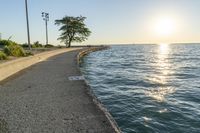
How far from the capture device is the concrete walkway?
22.5 feet

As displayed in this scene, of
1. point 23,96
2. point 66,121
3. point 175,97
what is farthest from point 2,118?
point 175,97

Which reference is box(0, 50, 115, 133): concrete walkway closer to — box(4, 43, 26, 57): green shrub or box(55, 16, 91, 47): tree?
box(4, 43, 26, 57): green shrub

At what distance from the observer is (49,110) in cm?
848

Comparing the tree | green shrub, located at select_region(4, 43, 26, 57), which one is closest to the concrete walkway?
green shrub, located at select_region(4, 43, 26, 57)

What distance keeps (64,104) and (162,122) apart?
3370 mm

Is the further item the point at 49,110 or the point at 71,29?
the point at 71,29

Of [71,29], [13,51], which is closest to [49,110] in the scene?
[13,51]

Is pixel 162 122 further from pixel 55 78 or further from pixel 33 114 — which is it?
pixel 55 78

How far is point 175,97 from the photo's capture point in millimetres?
13148

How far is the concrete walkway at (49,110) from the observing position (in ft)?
22.5

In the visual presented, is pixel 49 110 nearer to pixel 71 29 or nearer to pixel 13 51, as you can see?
pixel 13 51

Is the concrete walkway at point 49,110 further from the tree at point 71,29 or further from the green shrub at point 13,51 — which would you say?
the tree at point 71,29

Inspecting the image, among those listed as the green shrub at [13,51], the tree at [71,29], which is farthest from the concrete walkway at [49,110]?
the tree at [71,29]

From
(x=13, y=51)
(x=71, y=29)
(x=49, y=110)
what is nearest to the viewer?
(x=49, y=110)
